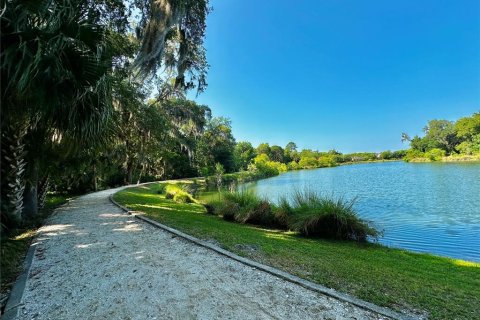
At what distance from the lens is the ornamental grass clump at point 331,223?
698cm

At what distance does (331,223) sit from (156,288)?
534 cm

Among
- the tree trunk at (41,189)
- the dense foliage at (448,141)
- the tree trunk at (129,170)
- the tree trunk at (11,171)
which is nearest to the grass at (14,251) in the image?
the tree trunk at (11,171)

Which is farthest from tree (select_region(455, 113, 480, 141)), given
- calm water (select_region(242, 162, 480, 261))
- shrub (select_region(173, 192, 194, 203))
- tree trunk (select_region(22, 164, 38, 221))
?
tree trunk (select_region(22, 164, 38, 221))

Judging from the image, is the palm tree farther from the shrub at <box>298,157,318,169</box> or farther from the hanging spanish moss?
the shrub at <box>298,157,318,169</box>

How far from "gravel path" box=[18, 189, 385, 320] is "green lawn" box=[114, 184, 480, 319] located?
1.78 feet

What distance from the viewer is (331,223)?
7.19 m

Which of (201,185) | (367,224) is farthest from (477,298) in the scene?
(201,185)

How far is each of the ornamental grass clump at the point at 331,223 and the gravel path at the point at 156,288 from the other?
3742 millimetres

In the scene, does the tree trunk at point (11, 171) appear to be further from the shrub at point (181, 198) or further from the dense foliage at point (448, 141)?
the dense foliage at point (448, 141)

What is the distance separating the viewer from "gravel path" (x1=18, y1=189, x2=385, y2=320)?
8.52 feet

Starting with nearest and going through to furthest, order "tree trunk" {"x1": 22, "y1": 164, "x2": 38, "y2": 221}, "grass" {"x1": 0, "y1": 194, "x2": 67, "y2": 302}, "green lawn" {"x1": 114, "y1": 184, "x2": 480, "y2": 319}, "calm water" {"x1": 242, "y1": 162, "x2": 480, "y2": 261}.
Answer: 1. "green lawn" {"x1": 114, "y1": 184, "x2": 480, "y2": 319}
2. "grass" {"x1": 0, "y1": 194, "x2": 67, "y2": 302}
3. "calm water" {"x1": 242, "y1": 162, "x2": 480, "y2": 261}
4. "tree trunk" {"x1": 22, "y1": 164, "x2": 38, "y2": 221}

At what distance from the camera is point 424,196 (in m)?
13.7

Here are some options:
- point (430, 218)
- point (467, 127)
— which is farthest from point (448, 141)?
point (430, 218)

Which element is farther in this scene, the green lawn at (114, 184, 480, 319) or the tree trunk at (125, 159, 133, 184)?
the tree trunk at (125, 159, 133, 184)
